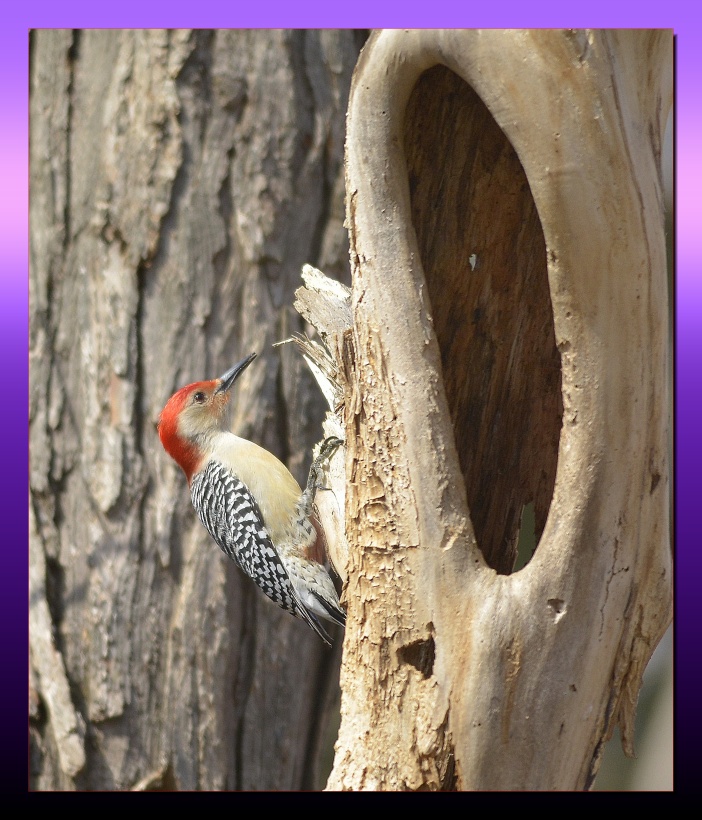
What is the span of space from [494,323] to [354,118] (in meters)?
0.41

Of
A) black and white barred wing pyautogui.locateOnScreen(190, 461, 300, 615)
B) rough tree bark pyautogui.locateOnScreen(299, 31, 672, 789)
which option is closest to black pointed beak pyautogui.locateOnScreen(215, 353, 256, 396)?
black and white barred wing pyautogui.locateOnScreen(190, 461, 300, 615)

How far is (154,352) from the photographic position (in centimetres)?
201

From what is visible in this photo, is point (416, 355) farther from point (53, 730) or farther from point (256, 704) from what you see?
point (53, 730)

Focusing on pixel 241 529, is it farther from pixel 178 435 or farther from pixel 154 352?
pixel 154 352

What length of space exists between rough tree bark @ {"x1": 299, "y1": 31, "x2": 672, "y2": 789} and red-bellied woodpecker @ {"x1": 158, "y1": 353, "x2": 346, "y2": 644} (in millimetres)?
379

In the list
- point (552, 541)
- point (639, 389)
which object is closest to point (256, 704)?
point (552, 541)

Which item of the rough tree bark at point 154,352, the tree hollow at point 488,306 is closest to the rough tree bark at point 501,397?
the tree hollow at point 488,306

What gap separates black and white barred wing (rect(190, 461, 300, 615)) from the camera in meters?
1.83

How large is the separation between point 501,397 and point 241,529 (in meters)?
0.69

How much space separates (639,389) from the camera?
1.25 m

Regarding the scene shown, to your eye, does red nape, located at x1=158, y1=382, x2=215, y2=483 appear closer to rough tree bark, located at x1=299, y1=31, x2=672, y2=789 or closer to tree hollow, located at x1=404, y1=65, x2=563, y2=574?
rough tree bark, located at x1=299, y1=31, x2=672, y2=789

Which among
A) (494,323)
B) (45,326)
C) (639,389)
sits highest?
(45,326)

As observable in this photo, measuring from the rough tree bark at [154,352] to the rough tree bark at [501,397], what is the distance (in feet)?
2.15

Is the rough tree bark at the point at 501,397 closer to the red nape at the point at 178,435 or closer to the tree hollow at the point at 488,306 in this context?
the tree hollow at the point at 488,306
